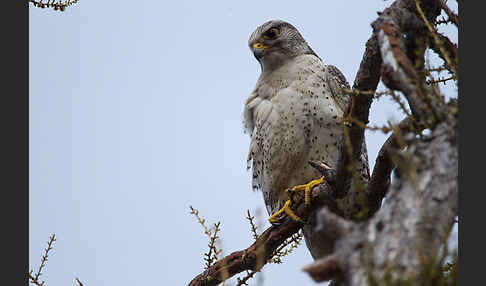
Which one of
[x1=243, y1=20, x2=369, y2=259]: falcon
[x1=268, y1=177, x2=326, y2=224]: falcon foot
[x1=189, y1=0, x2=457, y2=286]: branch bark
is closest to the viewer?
[x1=189, y1=0, x2=457, y2=286]: branch bark

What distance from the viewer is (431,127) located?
1.81 m

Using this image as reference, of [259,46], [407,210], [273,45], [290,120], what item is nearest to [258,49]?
[259,46]

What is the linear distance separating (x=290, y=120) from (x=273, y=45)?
1004 millimetres

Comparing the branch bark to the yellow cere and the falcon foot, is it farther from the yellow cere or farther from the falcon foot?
the yellow cere

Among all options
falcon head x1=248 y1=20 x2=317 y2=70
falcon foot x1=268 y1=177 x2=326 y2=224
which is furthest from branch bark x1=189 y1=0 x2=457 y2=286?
falcon head x1=248 y1=20 x2=317 y2=70

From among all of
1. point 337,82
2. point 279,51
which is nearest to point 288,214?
point 337,82

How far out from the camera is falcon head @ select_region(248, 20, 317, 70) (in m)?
5.20

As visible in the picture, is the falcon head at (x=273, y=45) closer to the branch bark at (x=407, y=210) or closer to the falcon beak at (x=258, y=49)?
the falcon beak at (x=258, y=49)

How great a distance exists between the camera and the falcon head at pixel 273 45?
17.1 feet

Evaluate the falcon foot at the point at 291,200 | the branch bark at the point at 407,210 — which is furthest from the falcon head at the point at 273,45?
the branch bark at the point at 407,210

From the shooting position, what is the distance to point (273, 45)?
5.23m

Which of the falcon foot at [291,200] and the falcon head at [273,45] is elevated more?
the falcon head at [273,45]

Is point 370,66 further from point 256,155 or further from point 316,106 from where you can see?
point 256,155

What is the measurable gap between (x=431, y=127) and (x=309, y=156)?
9.27ft
